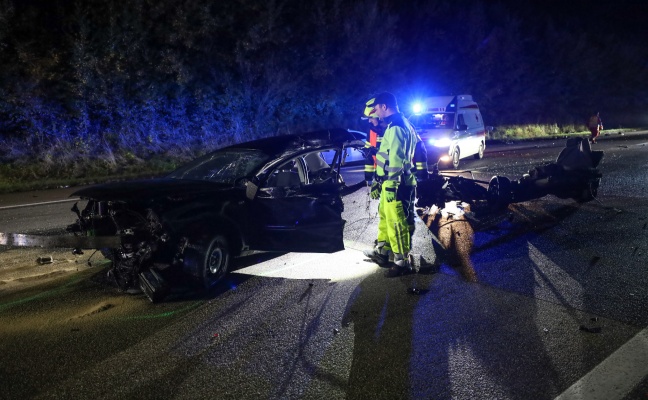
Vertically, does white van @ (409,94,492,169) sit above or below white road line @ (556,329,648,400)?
above

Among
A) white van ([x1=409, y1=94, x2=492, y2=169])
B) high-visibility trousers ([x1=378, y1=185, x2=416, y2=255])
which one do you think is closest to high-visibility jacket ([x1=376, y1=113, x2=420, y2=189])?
high-visibility trousers ([x1=378, y1=185, x2=416, y2=255])

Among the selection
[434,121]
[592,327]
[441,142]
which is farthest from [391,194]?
[434,121]

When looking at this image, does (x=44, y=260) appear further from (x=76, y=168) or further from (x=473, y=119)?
(x=473, y=119)

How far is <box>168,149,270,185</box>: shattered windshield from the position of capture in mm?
5664

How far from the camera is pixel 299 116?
87.4ft

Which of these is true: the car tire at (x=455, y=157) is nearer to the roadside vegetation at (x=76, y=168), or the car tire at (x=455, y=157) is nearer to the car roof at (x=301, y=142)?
the car roof at (x=301, y=142)

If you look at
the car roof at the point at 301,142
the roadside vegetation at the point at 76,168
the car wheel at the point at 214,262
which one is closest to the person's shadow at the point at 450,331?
the car wheel at the point at 214,262

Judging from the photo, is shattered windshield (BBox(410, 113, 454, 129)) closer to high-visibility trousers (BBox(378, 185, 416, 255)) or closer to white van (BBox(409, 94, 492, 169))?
white van (BBox(409, 94, 492, 169))

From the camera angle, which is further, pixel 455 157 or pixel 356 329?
pixel 455 157

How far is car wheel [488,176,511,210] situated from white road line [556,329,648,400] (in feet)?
14.3

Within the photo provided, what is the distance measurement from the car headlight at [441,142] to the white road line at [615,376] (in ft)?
34.2

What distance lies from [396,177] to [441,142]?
8.94 metres

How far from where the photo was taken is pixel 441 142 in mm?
13742

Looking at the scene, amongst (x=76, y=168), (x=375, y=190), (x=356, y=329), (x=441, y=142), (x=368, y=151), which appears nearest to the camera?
(x=356, y=329)
